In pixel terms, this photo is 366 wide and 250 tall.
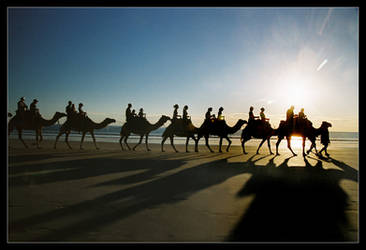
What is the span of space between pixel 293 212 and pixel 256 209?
2.11 ft

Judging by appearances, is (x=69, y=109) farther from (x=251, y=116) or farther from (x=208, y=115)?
(x=251, y=116)

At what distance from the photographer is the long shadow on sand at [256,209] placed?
2.96 meters

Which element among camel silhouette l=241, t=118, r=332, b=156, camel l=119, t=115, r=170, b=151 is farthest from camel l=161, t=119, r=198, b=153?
camel silhouette l=241, t=118, r=332, b=156

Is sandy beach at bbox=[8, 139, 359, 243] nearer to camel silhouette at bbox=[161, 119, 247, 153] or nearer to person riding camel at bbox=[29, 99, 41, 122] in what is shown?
camel silhouette at bbox=[161, 119, 247, 153]

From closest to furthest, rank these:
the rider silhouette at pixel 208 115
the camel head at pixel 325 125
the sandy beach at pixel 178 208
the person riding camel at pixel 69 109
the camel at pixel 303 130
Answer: the sandy beach at pixel 178 208
the camel at pixel 303 130
the camel head at pixel 325 125
the person riding camel at pixel 69 109
the rider silhouette at pixel 208 115

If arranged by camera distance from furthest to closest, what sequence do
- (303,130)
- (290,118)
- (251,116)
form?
(251,116) < (290,118) < (303,130)

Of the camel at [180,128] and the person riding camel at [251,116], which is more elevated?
the person riding camel at [251,116]

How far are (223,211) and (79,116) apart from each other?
43.3 feet

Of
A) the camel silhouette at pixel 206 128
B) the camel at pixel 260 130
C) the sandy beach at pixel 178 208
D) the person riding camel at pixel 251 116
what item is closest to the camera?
the sandy beach at pixel 178 208

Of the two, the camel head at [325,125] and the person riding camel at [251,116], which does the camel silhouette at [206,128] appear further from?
the camel head at [325,125]

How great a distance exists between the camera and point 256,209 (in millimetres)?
3803

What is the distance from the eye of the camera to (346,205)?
13.7 ft

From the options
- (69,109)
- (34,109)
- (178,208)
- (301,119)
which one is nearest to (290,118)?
(301,119)

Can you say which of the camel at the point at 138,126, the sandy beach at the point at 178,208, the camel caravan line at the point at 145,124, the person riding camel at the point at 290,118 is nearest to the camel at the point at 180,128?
the camel caravan line at the point at 145,124
